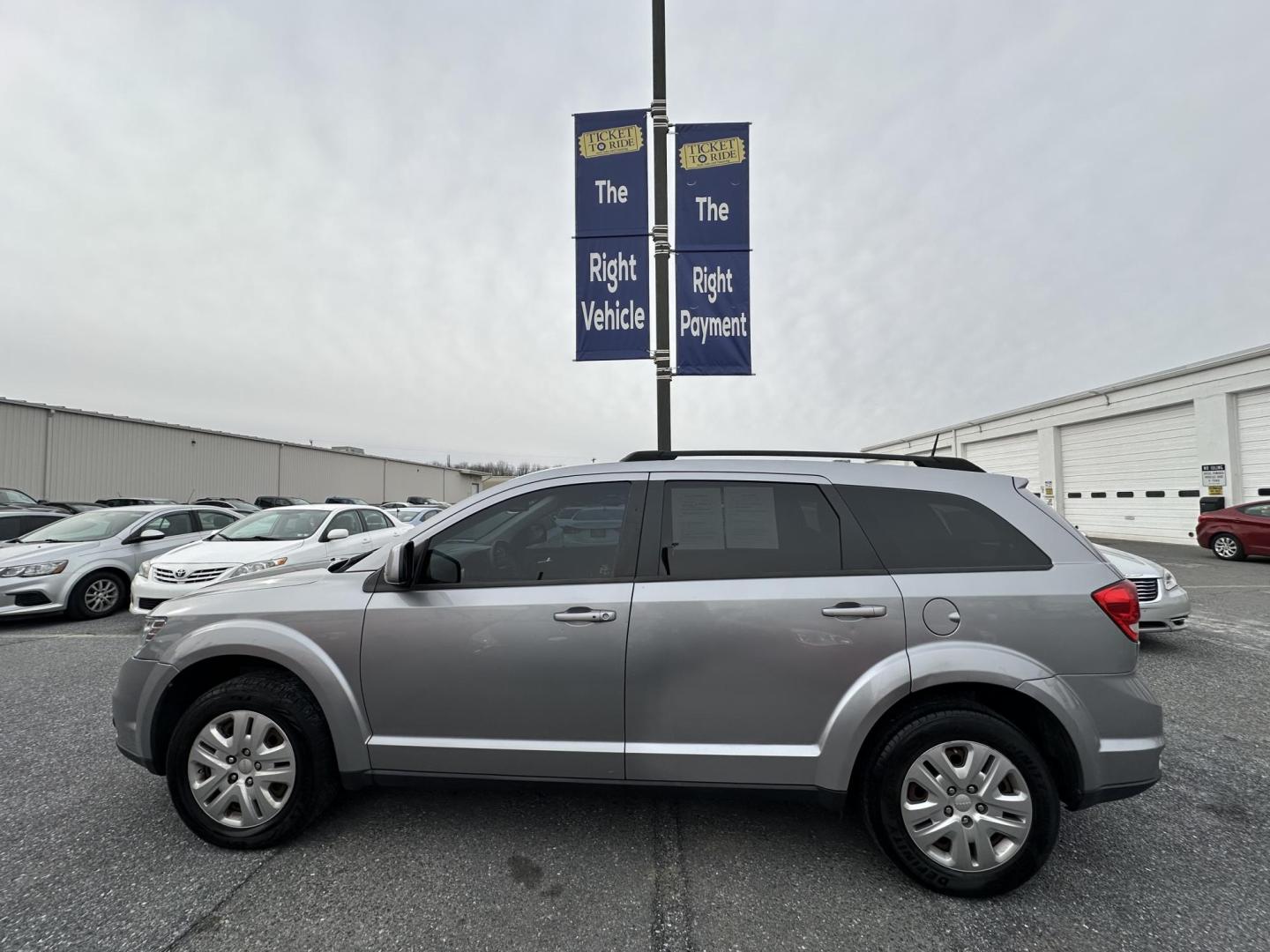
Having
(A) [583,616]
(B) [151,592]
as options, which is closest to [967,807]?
(A) [583,616]

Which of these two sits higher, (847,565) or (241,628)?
(847,565)

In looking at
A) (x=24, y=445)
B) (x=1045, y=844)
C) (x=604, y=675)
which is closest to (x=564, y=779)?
(x=604, y=675)

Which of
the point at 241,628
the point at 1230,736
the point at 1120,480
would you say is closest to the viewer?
the point at 241,628

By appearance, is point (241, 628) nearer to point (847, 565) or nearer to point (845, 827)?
point (847, 565)

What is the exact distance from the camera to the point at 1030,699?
2137 millimetres

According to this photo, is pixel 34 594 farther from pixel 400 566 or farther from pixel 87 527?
pixel 400 566

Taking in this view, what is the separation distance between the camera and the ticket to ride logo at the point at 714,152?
5453mm

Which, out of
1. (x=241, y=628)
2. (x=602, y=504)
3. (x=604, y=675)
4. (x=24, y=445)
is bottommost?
(x=604, y=675)

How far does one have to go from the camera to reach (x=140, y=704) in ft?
8.00

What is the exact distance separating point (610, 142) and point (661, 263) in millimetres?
1310

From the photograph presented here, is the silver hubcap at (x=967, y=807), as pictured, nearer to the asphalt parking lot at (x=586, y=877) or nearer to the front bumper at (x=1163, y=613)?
the asphalt parking lot at (x=586, y=877)

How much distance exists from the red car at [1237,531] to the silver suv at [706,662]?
535 inches

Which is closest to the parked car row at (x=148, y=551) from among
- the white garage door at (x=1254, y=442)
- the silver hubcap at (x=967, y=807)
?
the silver hubcap at (x=967, y=807)

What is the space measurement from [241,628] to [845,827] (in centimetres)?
289
